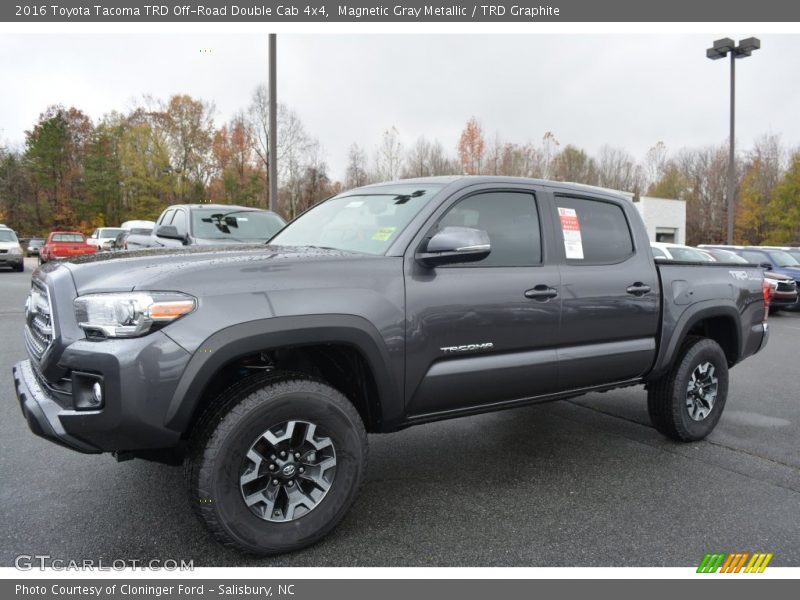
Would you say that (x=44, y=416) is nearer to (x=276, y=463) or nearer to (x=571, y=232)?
(x=276, y=463)

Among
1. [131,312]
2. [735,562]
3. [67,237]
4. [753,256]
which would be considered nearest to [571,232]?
[735,562]

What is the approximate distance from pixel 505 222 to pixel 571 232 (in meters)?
0.56

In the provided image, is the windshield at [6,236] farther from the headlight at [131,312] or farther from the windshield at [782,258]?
the windshield at [782,258]

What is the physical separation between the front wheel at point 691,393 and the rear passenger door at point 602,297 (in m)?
0.42

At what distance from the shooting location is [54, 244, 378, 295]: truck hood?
8.59 feet

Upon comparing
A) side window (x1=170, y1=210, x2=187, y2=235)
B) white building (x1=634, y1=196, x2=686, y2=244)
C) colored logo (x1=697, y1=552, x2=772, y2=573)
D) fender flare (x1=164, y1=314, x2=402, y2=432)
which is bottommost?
colored logo (x1=697, y1=552, x2=772, y2=573)

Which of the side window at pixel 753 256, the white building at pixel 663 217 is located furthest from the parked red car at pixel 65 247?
the white building at pixel 663 217

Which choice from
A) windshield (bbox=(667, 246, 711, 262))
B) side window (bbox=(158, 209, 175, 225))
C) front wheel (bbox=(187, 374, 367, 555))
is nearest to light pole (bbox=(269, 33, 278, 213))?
side window (bbox=(158, 209, 175, 225))

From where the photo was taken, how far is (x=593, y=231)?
4.22 meters

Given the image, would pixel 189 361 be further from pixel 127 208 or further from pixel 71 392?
pixel 127 208

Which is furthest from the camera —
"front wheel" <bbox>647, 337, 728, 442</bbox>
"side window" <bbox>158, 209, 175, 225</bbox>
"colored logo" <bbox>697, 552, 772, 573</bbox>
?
"side window" <bbox>158, 209, 175, 225</bbox>

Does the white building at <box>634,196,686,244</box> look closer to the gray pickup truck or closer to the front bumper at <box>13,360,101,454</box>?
the gray pickup truck

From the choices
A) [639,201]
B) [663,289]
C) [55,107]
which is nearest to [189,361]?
[663,289]

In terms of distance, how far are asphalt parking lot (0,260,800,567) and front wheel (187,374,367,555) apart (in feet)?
0.58
